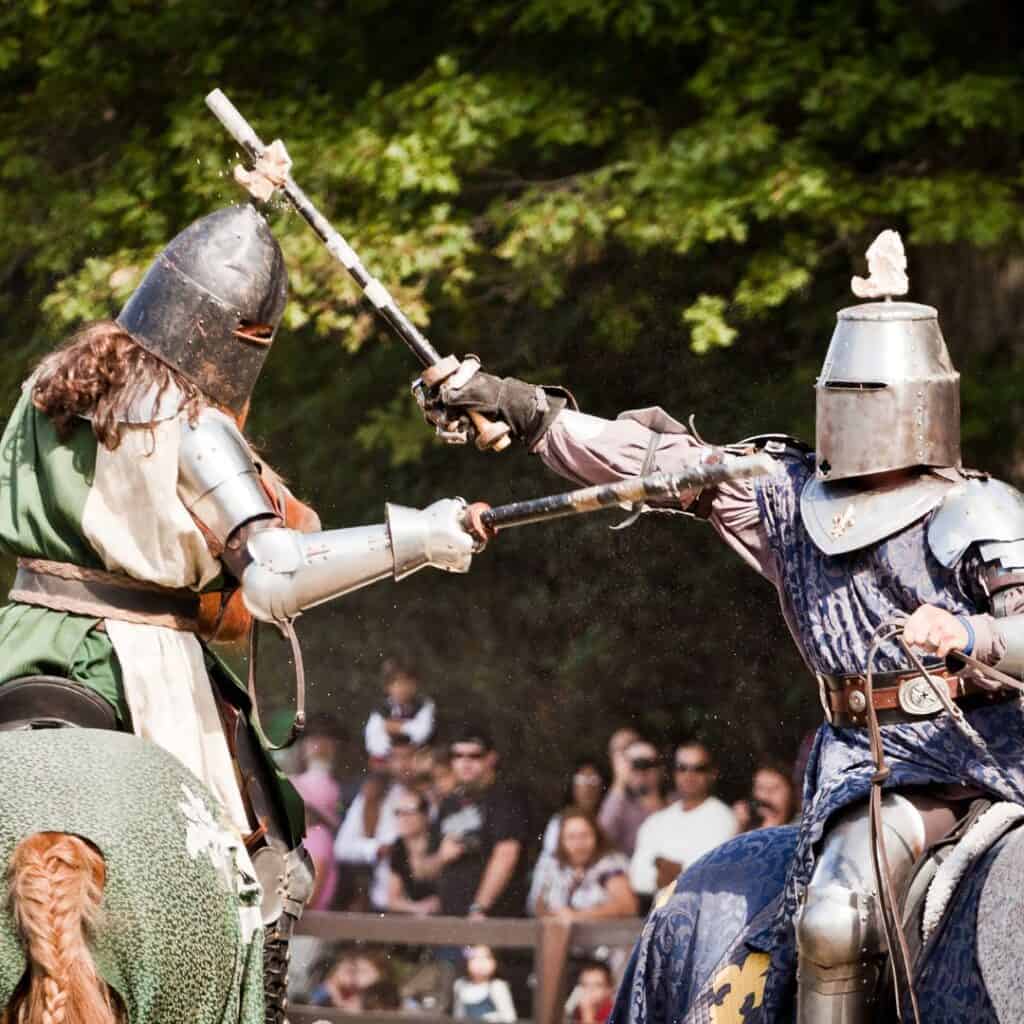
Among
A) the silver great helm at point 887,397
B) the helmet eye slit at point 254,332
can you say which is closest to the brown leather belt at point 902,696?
the silver great helm at point 887,397

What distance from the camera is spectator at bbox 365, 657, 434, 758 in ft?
25.3

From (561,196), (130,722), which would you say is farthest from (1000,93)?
(130,722)

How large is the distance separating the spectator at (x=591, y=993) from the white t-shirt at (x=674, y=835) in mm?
284

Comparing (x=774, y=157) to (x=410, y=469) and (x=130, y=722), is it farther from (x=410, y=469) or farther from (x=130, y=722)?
(x=130, y=722)

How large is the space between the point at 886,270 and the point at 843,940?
1196 mm

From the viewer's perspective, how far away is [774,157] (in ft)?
24.2

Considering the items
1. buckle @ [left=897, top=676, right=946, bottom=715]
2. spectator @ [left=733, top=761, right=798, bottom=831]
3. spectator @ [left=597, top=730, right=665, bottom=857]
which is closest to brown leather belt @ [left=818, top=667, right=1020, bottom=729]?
buckle @ [left=897, top=676, right=946, bottom=715]

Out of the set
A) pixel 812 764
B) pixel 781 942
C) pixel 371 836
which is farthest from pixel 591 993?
pixel 781 942

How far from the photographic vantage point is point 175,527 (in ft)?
11.8

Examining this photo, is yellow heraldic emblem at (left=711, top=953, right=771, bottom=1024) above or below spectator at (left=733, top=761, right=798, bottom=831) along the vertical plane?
above

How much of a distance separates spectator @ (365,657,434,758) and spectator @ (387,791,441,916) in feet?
0.80

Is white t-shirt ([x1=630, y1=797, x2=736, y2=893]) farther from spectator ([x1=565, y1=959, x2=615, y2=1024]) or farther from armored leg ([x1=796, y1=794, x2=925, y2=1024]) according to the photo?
armored leg ([x1=796, y1=794, x2=925, y2=1024])

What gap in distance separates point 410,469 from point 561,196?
1386 millimetres

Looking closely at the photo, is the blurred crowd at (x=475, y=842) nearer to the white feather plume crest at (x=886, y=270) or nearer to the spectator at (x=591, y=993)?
the spectator at (x=591, y=993)
